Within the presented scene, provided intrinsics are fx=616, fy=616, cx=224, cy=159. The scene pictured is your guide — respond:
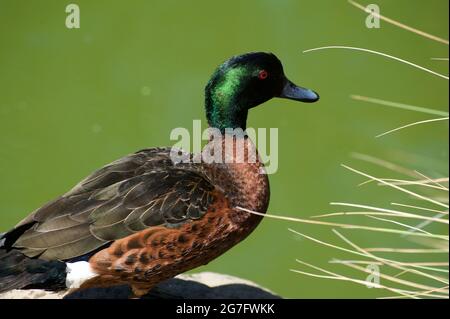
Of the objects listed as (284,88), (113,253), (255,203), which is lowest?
(113,253)

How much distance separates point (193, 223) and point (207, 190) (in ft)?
0.50

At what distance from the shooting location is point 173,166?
2443mm

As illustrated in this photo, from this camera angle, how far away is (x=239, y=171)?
247 centimetres

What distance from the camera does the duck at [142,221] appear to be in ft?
7.20

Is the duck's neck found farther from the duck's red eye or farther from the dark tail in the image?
the dark tail

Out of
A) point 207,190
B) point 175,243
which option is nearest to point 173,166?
point 207,190

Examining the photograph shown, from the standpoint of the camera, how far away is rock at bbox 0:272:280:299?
254 centimetres

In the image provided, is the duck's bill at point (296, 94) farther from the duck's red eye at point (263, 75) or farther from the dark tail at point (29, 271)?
the dark tail at point (29, 271)

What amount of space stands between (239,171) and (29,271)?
0.87 m

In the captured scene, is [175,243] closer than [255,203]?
Yes

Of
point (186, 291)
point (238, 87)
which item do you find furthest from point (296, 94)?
point (186, 291)

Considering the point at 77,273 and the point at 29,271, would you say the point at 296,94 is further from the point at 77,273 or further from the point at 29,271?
the point at 29,271

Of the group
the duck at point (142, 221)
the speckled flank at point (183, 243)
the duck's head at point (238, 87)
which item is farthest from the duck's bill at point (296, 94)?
the speckled flank at point (183, 243)
